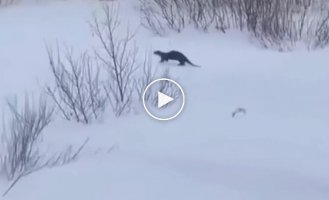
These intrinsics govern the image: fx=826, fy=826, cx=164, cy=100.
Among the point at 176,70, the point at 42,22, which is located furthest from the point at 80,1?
the point at 176,70

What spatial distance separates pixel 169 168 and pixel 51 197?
2.99ft

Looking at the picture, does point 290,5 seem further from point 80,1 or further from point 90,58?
point 80,1

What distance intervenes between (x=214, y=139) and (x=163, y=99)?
0.67m

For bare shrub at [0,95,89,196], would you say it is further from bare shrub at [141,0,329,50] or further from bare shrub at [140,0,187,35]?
bare shrub at [140,0,187,35]

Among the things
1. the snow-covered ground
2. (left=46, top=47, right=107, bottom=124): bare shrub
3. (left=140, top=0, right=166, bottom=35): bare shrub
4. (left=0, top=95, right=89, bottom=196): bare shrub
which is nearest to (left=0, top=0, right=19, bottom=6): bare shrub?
(left=140, top=0, right=166, bottom=35): bare shrub

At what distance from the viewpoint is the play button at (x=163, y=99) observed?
22.7ft

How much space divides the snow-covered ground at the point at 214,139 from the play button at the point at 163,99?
3.1 inches

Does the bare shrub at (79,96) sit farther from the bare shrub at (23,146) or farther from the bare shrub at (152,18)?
the bare shrub at (152,18)

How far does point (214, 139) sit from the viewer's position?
6504 millimetres

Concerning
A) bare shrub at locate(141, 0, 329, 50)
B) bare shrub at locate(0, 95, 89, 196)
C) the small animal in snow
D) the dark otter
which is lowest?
bare shrub at locate(141, 0, 329, 50)

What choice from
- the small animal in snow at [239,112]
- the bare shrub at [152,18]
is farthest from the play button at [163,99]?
the bare shrub at [152,18]

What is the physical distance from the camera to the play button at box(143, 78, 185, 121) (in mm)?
6906

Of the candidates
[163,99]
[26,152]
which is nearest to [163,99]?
[163,99]

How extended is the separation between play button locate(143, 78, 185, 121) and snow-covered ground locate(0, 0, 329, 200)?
0.08 metres
